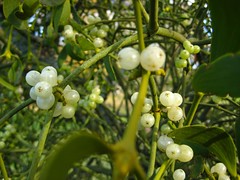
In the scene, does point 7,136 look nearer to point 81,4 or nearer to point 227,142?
point 81,4

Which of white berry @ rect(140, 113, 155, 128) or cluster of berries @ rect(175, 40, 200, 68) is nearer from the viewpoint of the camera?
white berry @ rect(140, 113, 155, 128)

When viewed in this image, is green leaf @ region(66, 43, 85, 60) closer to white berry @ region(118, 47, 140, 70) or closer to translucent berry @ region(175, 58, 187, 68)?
translucent berry @ region(175, 58, 187, 68)

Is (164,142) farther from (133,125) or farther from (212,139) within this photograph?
(133,125)

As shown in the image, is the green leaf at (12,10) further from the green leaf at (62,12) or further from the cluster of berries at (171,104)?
the cluster of berries at (171,104)

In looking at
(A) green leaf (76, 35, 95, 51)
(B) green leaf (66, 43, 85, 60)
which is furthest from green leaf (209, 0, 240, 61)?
(B) green leaf (66, 43, 85, 60)

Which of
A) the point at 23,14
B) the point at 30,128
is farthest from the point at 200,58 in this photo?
the point at 30,128

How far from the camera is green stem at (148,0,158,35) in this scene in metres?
0.56

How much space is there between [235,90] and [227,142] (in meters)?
0.11

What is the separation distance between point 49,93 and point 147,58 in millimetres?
206

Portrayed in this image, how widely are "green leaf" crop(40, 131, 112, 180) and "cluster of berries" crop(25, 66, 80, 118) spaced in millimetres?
284

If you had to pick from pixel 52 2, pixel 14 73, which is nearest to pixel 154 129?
pixel 52 2

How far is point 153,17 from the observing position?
60 cm

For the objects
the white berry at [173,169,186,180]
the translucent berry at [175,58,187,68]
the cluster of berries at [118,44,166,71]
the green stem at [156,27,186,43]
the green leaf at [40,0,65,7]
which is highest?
the green leaf at [40,0,65,7]

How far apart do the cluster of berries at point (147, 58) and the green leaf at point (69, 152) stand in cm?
15
